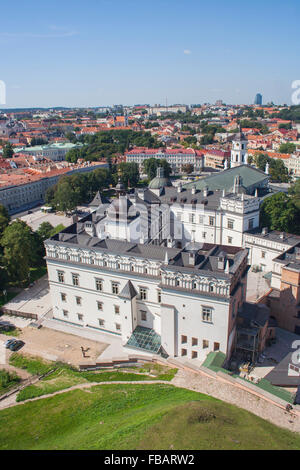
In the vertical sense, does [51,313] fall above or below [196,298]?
below

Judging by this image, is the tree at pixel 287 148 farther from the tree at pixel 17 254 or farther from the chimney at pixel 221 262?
the chimney at pixel 221 262

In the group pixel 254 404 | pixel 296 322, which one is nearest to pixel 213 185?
pixel 296 322

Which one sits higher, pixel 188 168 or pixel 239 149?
pixel 239 149

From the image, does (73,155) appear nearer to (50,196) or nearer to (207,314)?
(50,196)

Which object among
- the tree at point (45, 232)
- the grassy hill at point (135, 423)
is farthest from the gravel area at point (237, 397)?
the tree at point (45, 232)

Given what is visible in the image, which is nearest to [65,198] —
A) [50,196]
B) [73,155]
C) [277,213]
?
[50,196]

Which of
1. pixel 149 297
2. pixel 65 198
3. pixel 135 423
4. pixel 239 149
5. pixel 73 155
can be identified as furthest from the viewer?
pixel 73 155

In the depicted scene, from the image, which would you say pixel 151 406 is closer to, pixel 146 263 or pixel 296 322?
pixel 146 263

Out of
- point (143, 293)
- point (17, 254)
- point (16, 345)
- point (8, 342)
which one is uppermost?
point (143, 293)
